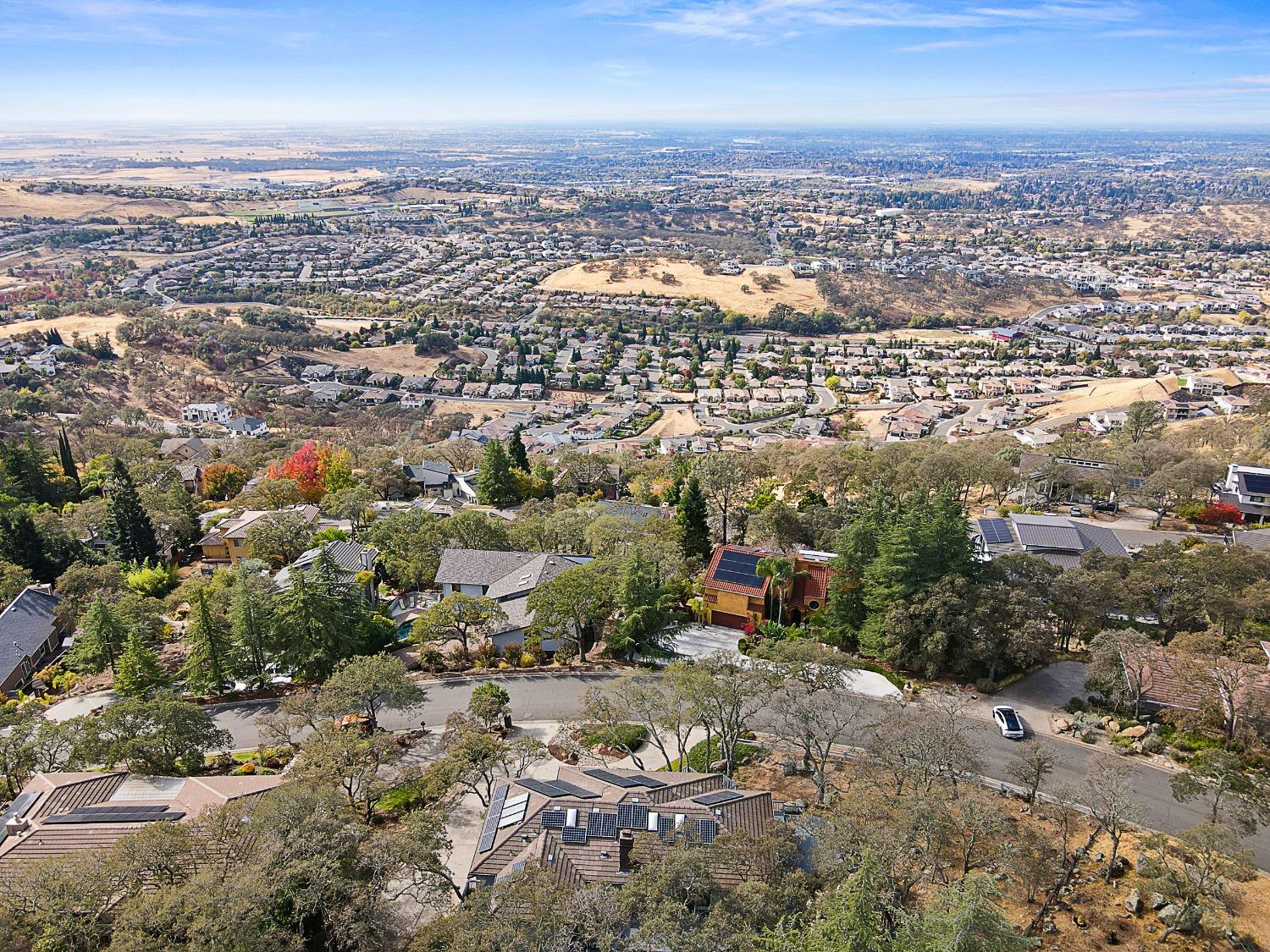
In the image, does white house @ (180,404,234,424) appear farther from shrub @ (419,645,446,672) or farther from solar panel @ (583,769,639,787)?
solar panel @ (583,769,639,787)

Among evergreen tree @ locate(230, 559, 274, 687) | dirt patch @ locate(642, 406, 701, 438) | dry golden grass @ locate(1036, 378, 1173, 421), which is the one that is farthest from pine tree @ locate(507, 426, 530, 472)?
dry golden grass @ locate(1036, 378, 1173, 421)

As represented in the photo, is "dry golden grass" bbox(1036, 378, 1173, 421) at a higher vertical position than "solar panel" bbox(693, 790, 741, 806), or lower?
lower

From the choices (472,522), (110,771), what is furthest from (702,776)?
(472,522)

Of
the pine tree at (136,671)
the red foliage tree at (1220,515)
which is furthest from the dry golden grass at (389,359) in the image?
the red foliage tree at (1220,515)

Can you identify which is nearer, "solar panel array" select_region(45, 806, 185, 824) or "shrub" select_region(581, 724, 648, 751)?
"solar panel array" select_region(45, 806, 185, 824)

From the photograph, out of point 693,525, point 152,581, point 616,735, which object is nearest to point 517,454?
point 693,525

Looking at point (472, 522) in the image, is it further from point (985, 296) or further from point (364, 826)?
point (985, 296)

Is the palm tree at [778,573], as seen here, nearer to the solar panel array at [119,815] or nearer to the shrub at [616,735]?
the shrub at [616,735]
